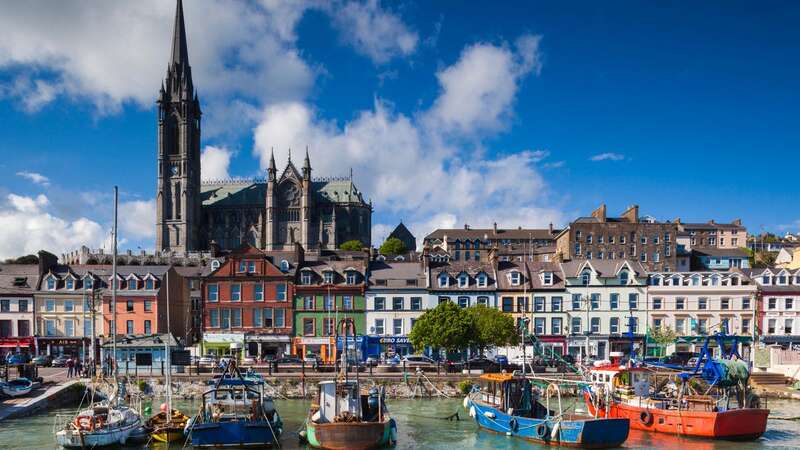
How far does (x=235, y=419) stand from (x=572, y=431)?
16.8 meters

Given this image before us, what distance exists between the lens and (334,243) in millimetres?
174375

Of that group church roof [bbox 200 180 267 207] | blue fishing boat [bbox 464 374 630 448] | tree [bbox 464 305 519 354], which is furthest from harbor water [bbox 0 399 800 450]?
church roof [bbox 200 180 267 207]

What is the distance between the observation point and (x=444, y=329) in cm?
5825

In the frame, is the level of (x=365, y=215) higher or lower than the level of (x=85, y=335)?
higher

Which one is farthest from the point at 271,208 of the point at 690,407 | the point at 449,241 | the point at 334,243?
the point at 690,407

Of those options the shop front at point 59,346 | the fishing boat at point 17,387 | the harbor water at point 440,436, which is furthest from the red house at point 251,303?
the harbor water at point 440,436

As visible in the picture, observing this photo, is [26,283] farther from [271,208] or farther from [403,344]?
[271,208]

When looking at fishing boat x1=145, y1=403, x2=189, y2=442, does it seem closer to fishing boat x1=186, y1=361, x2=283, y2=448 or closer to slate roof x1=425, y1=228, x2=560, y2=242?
fishing boat x1=186, y1=361, x2=283, y2=448

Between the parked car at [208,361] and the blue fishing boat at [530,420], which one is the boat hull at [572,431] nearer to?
the blue fishing boat at [530,420]

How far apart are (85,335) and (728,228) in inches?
5068

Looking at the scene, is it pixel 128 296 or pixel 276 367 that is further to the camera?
pixel 128 296

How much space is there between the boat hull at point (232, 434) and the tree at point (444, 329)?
24.0 meters

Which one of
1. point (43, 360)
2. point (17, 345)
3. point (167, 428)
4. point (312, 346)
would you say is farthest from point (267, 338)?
point (167, 428)

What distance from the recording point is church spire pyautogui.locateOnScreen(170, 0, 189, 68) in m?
183
